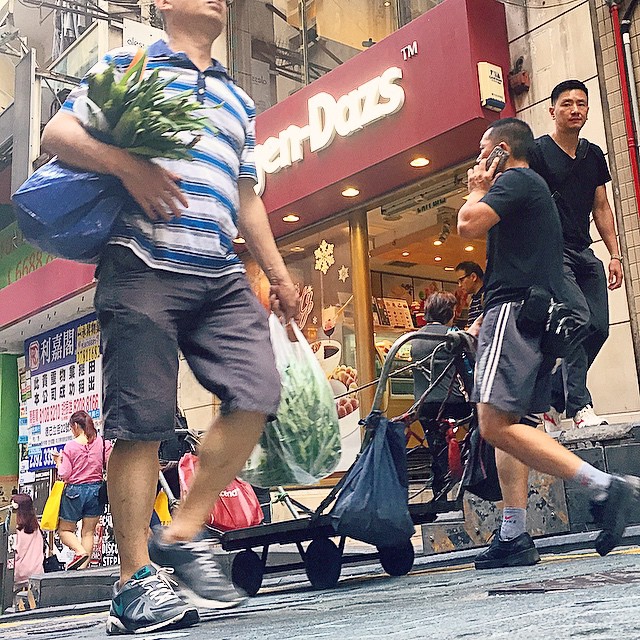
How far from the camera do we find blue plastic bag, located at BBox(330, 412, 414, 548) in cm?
314

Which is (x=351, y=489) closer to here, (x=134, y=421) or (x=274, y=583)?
(x=134, y=421)

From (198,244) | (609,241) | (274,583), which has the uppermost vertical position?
(609,241)

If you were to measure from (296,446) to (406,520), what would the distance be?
0.51 m

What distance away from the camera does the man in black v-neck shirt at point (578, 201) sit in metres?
4.18

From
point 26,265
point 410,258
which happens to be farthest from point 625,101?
point 26,265

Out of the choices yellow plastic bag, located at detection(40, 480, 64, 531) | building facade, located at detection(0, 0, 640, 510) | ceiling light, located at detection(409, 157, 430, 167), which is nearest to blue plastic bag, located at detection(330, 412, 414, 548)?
building facade, located at detection(0, 0, 640, 510)

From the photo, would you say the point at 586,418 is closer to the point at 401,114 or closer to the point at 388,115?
the point at 401,114

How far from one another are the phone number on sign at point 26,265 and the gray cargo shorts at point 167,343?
1403 centimetres

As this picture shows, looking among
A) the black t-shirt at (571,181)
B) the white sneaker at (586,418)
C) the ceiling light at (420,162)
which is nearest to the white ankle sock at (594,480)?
the black t-shirt at (571,181)

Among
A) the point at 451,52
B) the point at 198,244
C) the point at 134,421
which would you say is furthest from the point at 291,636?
the point at 451,52

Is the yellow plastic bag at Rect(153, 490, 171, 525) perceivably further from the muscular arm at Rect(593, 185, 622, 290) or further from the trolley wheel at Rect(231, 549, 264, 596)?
the muscular arm at Rect(593, 185, 622, 290)

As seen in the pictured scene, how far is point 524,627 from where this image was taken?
134 centimetres

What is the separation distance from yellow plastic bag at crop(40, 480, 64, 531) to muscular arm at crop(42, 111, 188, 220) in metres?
7.18

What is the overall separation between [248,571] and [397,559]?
2.42ft
